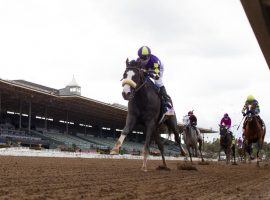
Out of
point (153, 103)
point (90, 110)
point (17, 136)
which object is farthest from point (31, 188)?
point (90, 110)

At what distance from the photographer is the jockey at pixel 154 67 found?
12383 millimetres

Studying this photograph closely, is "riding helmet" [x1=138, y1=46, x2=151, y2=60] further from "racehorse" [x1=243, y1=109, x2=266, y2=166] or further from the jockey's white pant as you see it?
"racehorse" [x1=243, y1=109, x2=266, y2=166]

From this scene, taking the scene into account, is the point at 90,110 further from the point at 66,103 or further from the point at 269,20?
the point at 269,20

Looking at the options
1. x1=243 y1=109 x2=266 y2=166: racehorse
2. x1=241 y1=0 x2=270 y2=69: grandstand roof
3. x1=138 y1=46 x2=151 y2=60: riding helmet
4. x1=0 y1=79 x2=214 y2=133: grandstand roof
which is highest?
x1=0 y1=79 x2=214 y2=133: grandstand roof

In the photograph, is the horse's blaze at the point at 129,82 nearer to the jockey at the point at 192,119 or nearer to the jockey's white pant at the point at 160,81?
the jockey's white pant at the point at 160,81

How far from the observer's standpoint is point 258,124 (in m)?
18.1

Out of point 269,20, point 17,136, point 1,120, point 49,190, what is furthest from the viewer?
point 1,120

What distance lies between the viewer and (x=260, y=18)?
6391 millimetres

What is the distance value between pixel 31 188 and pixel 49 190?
34 cm

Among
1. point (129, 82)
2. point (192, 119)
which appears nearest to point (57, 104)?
point (192, 119)

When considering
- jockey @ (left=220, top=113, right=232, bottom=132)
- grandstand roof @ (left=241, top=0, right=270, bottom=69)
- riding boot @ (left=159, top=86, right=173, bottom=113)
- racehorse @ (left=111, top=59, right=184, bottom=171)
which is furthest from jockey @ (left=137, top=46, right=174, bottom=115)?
jockey @ (left=220, top=113, right=232, bottom=132)

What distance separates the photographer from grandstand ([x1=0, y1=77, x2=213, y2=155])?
48188 mm

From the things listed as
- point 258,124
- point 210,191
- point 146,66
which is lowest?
point 210,191

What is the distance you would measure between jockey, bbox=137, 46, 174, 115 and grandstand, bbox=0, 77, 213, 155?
28402 millimetres
